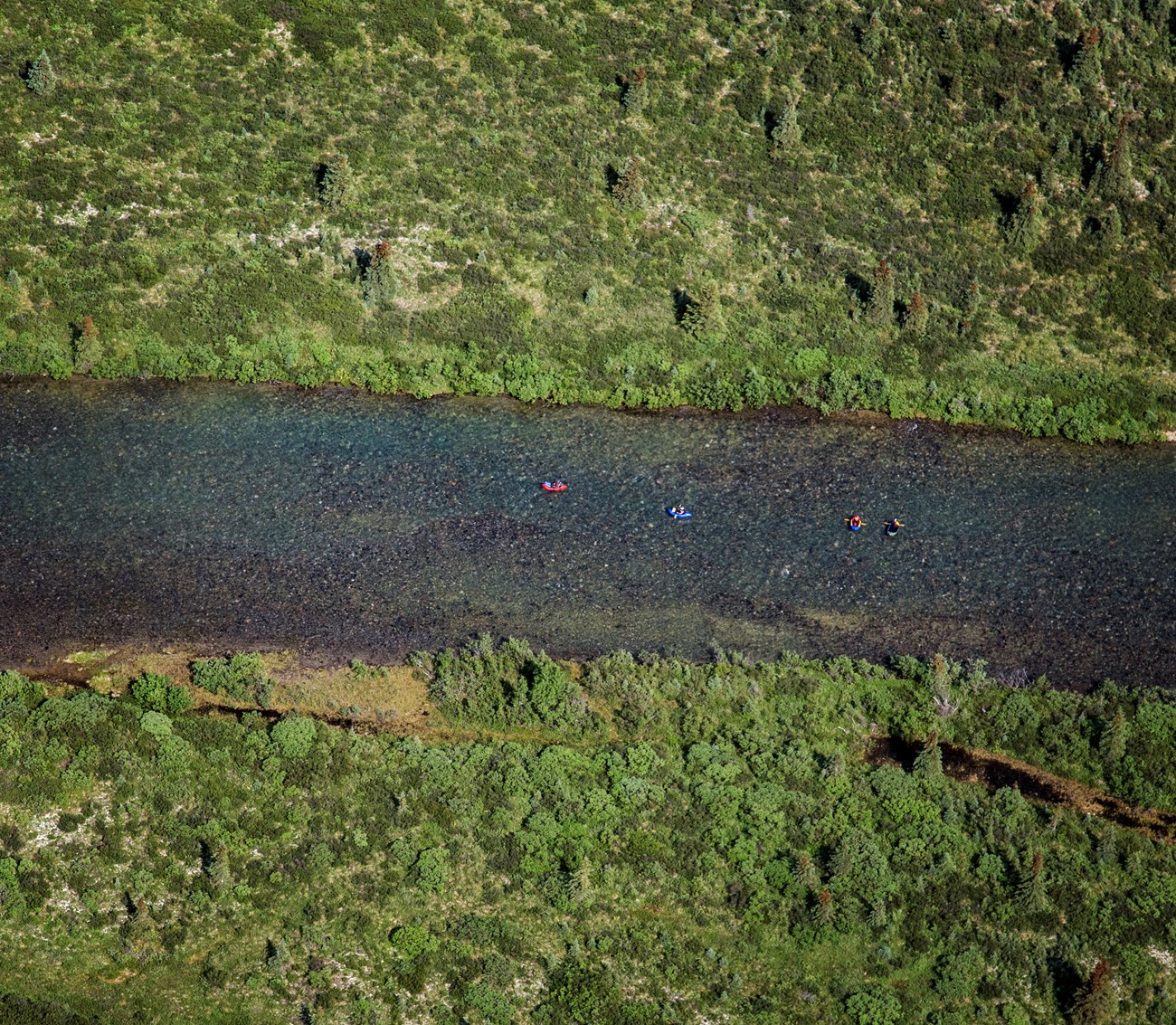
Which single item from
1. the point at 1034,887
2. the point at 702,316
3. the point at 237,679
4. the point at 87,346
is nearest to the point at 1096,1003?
the point at 1034,887

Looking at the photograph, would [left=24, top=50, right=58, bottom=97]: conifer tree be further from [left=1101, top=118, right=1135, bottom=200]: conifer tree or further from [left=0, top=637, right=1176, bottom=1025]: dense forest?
[left=1101, top=118, right=1135, bottom=200]: conifer tree

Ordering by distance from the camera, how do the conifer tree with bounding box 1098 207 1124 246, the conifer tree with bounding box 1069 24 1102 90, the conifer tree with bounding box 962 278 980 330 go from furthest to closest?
the conifer tree with bounding box 1069 24 1102 90 → the conifer tree with bounding box 1098 207 1124 246 → the conifer tree with bounding box 962 278 980 330

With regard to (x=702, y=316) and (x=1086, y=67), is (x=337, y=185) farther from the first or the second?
(x=1086, y=67)

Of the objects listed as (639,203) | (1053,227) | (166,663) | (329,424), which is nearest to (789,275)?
(639,203)

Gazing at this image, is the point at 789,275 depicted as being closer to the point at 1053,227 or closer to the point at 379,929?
the point at 1053,227

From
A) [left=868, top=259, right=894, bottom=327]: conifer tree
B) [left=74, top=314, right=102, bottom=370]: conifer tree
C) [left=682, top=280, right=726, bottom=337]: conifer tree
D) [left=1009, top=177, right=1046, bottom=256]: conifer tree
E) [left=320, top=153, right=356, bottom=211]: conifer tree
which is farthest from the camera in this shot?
[left=1009, top=177, right=1046, bottom=256]: conifer tree

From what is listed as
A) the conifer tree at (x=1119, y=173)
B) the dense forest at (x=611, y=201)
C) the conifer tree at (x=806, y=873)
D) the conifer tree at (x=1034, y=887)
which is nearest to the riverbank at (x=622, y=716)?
the conifer tree at (x=1034, y=887)

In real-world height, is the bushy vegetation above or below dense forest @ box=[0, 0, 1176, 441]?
below

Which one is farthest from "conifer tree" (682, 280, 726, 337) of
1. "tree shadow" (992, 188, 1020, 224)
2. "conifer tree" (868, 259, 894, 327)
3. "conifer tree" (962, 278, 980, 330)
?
"tree shadow" (992, 188, 1020, 224)
